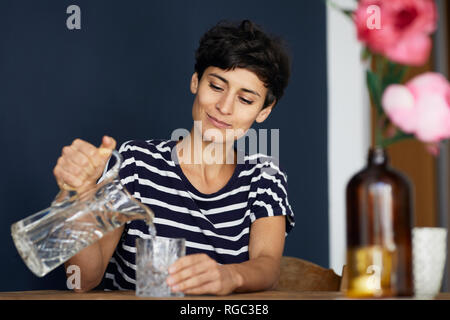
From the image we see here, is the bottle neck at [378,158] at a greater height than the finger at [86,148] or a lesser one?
lesser

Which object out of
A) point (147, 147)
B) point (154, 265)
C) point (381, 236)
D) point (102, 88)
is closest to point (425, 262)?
point (381, 236)

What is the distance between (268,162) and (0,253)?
2.51 feet

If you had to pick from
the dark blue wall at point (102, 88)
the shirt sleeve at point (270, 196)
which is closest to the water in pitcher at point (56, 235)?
the shirt sleeve at point (270, 196)

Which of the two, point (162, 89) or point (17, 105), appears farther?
point (162, 89)

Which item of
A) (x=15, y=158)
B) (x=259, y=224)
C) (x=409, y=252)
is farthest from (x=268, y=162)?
(x=409, y=252)

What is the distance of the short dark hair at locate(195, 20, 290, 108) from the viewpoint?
1.35 metres

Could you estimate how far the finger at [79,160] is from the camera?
0.87m

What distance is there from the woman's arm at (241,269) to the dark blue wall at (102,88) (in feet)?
2.06

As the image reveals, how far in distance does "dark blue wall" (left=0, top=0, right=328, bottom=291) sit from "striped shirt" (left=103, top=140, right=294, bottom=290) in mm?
287

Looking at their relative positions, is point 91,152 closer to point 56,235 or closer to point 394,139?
point 56,235

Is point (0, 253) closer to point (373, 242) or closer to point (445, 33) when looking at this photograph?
point (373, 242)

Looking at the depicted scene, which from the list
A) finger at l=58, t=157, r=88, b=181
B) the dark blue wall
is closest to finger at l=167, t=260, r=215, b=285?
finger at l=58, t=157, r=88, b=181

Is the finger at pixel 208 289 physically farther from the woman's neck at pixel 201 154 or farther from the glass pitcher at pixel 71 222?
the woman's neck at pixel 201 154

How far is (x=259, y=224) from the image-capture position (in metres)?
1.42
